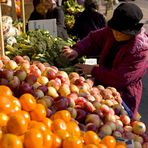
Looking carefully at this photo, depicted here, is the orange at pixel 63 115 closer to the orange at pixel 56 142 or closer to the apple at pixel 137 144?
the orange at pixel 56 142

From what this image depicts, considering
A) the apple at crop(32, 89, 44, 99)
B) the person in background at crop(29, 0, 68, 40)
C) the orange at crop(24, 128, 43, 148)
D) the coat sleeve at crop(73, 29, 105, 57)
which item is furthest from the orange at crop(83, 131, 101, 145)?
the person in background at crop(29, 0, 68, 40)

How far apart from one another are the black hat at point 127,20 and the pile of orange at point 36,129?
91cm

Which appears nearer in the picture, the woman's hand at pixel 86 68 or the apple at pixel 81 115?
the apple at pixel 81 115

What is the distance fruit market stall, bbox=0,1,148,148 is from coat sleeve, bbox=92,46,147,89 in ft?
0.44

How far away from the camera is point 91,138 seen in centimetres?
231

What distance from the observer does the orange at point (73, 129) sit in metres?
2.31

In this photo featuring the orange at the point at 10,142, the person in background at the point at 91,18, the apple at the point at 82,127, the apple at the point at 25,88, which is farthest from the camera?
the person in background at the point at 91,18

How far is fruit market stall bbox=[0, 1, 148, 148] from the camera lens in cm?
214

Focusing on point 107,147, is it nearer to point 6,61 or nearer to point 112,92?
point 112,92

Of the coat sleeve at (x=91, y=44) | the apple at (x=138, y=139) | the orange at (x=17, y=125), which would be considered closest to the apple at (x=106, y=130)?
the apple at (x=138, y=139)

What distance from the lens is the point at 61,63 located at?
3760 mm

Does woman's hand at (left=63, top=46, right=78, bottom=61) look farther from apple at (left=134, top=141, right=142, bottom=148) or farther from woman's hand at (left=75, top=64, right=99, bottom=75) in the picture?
apple at (left=134, top=141, right=142, bottom=148)

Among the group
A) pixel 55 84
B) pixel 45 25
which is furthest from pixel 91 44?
pixel 45 25

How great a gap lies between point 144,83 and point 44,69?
160 inches
